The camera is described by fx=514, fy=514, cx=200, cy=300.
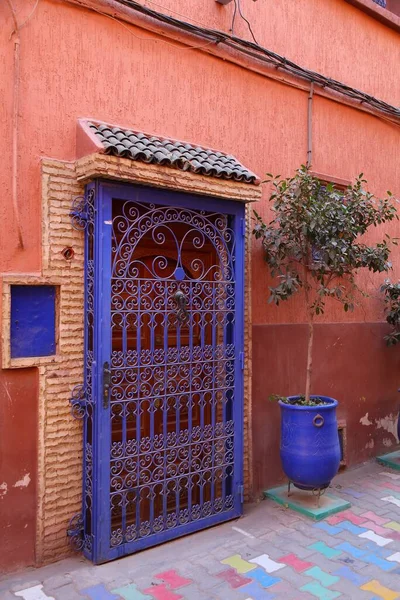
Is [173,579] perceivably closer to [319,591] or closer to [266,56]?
[319,591]

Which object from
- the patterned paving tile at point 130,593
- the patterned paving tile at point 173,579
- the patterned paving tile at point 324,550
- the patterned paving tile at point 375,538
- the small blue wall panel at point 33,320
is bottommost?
the patterned paving tile at point 375,538

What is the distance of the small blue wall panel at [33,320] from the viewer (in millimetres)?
3539

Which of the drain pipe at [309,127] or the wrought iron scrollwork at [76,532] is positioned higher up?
the drain pipe at [309,127]

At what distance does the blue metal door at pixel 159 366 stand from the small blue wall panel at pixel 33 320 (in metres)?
0.27

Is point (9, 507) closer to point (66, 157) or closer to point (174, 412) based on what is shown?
point (174, 412)

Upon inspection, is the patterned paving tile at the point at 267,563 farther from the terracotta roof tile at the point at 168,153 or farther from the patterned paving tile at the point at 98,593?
the terracotta roof tile at the point at 168,153

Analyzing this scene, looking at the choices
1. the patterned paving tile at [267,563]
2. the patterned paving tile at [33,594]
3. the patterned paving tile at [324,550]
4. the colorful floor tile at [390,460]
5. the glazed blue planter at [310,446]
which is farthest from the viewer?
the colorful floor tile at [390,460]

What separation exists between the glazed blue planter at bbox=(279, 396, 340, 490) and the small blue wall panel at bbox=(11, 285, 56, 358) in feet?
7.20

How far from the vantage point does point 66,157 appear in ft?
12.3

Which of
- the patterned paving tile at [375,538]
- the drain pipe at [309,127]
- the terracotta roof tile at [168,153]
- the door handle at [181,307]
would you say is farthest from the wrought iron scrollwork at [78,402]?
the drain pipe at [309,127]

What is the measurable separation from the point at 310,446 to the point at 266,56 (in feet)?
12.4

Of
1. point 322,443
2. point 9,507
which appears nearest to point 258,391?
point 322,443

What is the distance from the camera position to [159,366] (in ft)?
13.3

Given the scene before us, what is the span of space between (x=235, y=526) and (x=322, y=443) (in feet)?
3.37
